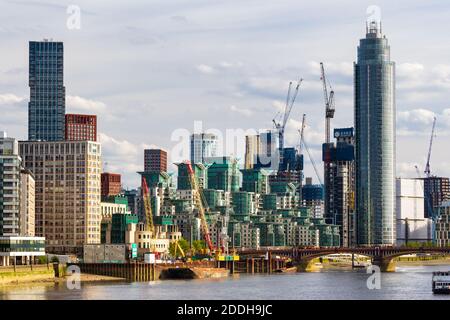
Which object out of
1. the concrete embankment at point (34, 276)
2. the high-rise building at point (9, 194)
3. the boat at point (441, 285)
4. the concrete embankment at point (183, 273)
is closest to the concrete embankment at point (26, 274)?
the concrete embankment at point (34, 276)

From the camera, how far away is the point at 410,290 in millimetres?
134000

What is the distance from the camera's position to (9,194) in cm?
19288

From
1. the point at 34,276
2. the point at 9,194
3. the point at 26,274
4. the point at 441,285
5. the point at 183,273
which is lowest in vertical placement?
the point at 183,273

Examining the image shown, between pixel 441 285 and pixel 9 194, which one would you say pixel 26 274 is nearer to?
pixel 9 194

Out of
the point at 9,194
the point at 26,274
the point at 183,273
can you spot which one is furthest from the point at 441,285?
the point at 9,194

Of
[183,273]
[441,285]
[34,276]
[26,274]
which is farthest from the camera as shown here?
[183,273]

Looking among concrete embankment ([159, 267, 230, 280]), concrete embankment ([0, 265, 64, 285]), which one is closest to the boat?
concrete embankment ([0, 265, 64, 285])

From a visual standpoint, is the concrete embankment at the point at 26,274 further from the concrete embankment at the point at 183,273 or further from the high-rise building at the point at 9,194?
the high-rise building at the point at 9,194

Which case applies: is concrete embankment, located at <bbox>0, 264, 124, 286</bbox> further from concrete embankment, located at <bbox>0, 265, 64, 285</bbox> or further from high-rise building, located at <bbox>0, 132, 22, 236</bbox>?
high-rise building, located at <bbox>0, 132, 22, 236</bbox>

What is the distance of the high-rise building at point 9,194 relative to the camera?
627ft
